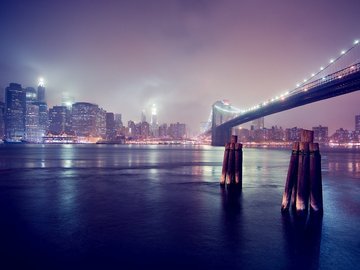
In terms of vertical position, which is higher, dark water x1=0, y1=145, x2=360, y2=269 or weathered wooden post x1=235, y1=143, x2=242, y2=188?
weathered wooden post x1=235, y1=143, x2=242, y2=188

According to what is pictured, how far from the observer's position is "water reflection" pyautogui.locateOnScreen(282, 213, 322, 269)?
27.1 feet

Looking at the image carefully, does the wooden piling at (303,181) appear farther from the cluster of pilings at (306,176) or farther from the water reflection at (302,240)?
the water reflection at (302,240)

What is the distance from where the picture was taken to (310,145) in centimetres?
1094

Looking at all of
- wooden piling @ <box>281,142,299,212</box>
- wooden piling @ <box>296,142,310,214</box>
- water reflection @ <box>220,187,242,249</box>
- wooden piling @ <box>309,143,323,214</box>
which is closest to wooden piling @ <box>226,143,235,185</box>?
water reflection @ <box>220,187,242,249</box>

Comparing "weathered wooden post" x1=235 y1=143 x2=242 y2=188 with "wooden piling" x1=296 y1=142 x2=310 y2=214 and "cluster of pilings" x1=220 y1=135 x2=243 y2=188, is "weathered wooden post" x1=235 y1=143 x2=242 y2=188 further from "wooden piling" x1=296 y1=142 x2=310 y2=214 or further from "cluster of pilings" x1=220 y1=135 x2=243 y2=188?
"wooden piling" x1=296 y1=142 x2=310 y2=214

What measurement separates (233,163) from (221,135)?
89499 millimetres

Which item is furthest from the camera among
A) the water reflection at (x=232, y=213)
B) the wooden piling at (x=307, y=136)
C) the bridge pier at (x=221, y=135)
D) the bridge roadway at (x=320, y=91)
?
the bridge pier at (x=221, y=135)

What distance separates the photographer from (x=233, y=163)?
1792 cm

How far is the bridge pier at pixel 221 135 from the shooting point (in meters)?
101

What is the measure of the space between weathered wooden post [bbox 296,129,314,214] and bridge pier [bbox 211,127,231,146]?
89305mm

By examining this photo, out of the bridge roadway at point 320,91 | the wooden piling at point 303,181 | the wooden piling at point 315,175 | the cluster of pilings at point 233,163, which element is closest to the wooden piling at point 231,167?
the cluster of pilings at point 233,163

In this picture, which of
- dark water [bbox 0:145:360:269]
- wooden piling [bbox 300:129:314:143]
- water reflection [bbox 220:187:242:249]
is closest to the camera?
dark water [bbox 0:145:360:269]

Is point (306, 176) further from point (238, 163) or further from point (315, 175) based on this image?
point (238, 163)

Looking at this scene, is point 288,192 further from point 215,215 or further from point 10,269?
point 10,269
